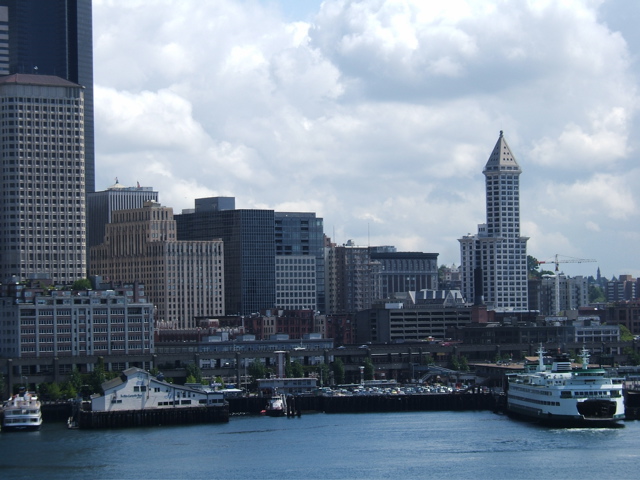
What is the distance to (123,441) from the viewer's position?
643ft

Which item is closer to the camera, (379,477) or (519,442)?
(379,477)

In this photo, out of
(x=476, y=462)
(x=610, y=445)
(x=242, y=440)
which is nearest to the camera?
(x=476, y=462)

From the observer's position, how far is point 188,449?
18512cm

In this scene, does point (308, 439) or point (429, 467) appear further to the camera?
point (308, 439)

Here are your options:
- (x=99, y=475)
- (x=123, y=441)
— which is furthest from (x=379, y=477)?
(x=123, y=441)

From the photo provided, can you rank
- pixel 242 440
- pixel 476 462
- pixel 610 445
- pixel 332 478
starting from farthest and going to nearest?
pixel 242 440 → pixel 610 445 → pixel 476 462 → pixel 332 478

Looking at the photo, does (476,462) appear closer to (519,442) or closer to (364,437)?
(519,442)

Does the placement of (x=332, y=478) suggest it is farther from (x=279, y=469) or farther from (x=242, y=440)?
(x=242, y=440)

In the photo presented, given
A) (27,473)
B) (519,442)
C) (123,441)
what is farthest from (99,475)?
(519,442)

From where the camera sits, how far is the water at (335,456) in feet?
536

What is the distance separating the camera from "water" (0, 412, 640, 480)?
163 metres

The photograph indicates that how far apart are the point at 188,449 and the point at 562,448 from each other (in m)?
42.1

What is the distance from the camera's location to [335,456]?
581 ft

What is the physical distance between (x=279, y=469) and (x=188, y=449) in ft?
70.0
